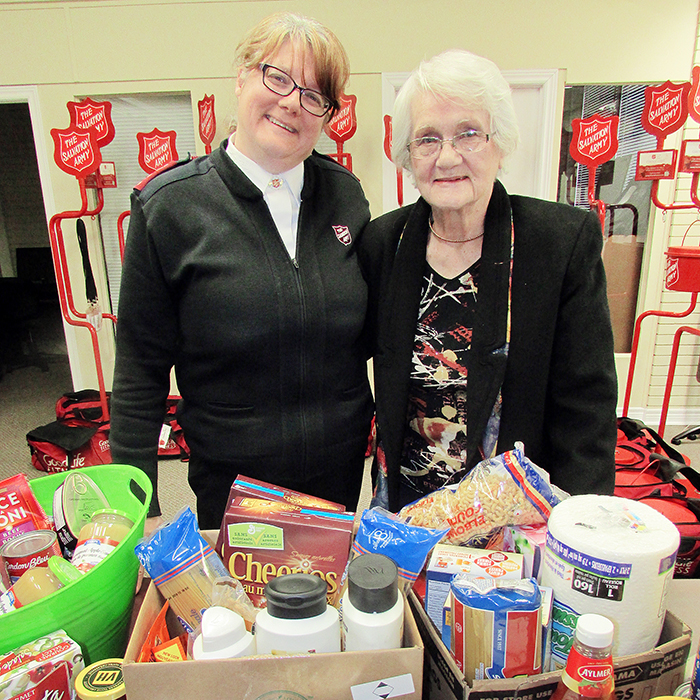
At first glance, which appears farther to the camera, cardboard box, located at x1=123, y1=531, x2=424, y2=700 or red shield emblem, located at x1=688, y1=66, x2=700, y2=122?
red shield emblem, located at x1=688, y1=66, x2=700, y2=122

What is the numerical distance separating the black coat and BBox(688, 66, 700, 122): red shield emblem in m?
2.35

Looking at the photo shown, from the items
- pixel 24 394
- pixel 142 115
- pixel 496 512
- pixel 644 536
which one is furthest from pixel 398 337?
pixel 24 394

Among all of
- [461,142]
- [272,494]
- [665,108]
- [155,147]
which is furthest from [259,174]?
[665,108]

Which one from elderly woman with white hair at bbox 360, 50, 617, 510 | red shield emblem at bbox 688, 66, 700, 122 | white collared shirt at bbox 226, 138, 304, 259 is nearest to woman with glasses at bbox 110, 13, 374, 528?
white collared shirt at bbox 226, 138, 304, 259

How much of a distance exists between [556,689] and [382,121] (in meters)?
3.82

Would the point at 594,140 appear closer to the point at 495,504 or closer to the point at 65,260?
the point at 495,504

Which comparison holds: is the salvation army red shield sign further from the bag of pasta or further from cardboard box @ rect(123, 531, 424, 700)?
cardboard box @ rect(123, 531, 424, 700)

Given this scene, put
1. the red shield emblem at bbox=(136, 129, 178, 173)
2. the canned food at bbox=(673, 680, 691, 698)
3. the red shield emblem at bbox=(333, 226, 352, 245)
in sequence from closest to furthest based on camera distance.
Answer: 1. the canned food at bbox=(673, 680, 691, 698)
2. the red shield emblem at bbox=(333, 226, 352, 245)
3. the red shield emblem at bbox=(136, 129, 178, 173)

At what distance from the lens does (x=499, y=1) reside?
3.54 meters

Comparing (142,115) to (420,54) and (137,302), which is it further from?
(137,302)

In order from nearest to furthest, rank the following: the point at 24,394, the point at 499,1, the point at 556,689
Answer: the point at 556,689, the point at 499,1, the point at 24,394

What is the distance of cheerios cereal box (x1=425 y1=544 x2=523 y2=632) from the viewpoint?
→ 2.27 ft

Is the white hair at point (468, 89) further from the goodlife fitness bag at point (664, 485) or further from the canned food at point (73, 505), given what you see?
the goodlife fitness bag at point (664, 485)

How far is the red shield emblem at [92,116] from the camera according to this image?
303cm
